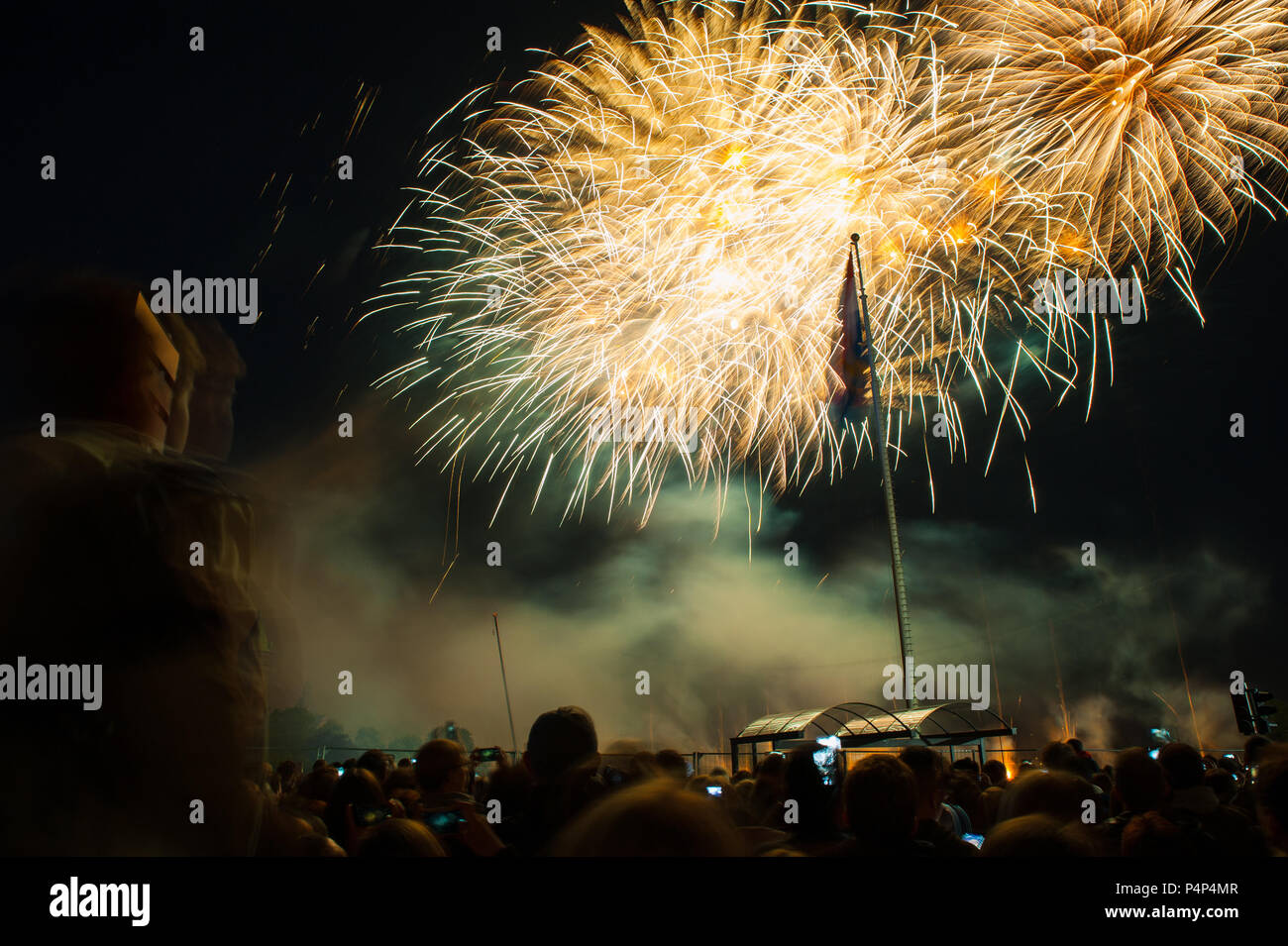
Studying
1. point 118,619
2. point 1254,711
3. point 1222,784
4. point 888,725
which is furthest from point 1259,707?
point 118,619

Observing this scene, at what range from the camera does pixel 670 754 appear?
5.21 meters

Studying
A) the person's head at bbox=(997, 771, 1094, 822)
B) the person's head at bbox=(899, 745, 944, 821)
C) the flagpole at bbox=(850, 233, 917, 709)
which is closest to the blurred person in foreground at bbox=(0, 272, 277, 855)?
the person's head at bbox=(899, 745, 944, 821)

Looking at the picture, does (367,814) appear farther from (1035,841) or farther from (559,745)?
(1035,841)

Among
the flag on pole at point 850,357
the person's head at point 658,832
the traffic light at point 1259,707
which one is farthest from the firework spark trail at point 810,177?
the person's head at point 658,832

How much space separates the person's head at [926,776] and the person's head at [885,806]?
1478mm

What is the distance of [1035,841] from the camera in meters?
2.37

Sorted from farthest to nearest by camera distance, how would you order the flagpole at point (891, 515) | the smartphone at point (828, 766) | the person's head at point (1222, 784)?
the flagpole at point (891, 515), the person's head at point (1222, 784), the smartphone at point (828, 766)

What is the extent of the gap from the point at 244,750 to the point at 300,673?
5.77 feet

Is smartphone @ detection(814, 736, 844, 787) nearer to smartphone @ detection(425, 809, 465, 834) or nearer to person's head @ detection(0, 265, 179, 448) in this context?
smartphone @ detection(425, 809, 465, 834)

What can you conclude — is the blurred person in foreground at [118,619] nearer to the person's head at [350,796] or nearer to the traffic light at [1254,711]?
the person's head at [350,796]

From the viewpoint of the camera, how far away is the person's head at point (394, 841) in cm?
213

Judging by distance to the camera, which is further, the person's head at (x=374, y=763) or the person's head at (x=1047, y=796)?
the person's head at (x=374, y=763)
